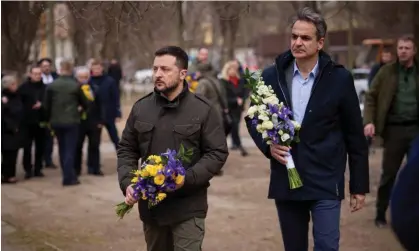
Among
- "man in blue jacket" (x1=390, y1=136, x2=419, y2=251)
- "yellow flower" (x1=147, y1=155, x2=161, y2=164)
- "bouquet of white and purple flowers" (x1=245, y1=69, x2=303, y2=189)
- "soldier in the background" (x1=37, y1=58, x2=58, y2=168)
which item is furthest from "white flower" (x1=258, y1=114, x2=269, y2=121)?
"soldier in the background" (x1=37, y1=58, x2=58, y2=168)

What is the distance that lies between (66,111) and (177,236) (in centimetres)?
717

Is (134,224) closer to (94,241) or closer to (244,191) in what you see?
(94,241)

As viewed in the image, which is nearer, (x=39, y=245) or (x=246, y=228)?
(x=39, y=245)

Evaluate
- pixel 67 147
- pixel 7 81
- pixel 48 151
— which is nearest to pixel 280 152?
pixel 67 147

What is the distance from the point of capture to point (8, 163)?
480 inches

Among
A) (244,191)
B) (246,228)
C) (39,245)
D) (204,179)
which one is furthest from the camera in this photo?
(244,191)

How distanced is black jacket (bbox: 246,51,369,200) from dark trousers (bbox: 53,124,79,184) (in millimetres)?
7212

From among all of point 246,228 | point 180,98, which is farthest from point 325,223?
point 246,228

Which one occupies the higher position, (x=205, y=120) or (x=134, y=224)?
(x=205, y=120)

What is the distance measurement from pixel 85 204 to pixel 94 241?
2270mm

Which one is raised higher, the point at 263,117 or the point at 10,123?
the point at 263,117

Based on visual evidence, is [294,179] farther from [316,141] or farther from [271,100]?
[271,100]

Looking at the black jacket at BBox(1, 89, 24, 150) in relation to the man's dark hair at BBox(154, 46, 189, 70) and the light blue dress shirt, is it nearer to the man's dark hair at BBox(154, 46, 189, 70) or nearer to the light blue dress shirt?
the man's dark hair at BBox(154, 46, 189, 70)

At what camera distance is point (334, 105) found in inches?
190
